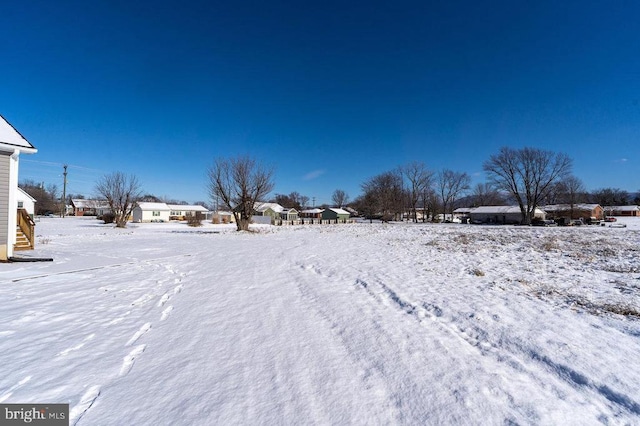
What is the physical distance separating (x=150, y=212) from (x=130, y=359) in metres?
63.4

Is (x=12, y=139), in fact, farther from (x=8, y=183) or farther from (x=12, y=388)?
(x=12, y=388)

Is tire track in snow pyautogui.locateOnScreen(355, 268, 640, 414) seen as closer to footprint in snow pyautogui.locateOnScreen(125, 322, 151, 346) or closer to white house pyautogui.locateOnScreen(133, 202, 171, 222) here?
footprint in snow pyautogui.locateOnScreen(125, 322, 151, 346)

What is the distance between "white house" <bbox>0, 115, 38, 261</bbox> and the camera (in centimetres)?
959

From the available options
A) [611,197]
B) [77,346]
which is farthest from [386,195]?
[611,197]

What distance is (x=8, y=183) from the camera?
973 cm

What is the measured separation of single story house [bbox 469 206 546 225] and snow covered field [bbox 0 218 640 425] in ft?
189

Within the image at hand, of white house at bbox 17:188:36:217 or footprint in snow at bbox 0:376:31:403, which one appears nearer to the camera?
footprint in snow at bbox 0:376:31:403

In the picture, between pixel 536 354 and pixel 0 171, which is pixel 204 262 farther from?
pixel 536 354

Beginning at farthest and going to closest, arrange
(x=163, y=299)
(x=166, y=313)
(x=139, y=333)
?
1. (x=163, y=299)
2. (x=166, y=313)
3. (x=139, y=333)

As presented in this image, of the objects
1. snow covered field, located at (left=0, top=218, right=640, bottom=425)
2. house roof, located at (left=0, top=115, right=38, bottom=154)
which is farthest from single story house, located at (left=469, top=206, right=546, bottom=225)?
house roof, located at (left=0, top=115, right=38, bottom=154)

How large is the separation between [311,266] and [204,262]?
4.19m

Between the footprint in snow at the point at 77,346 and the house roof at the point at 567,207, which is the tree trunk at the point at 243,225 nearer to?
the footprint in snow at the point at 77,346

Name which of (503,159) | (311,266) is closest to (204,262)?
(311,266)

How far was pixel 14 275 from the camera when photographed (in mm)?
7930
